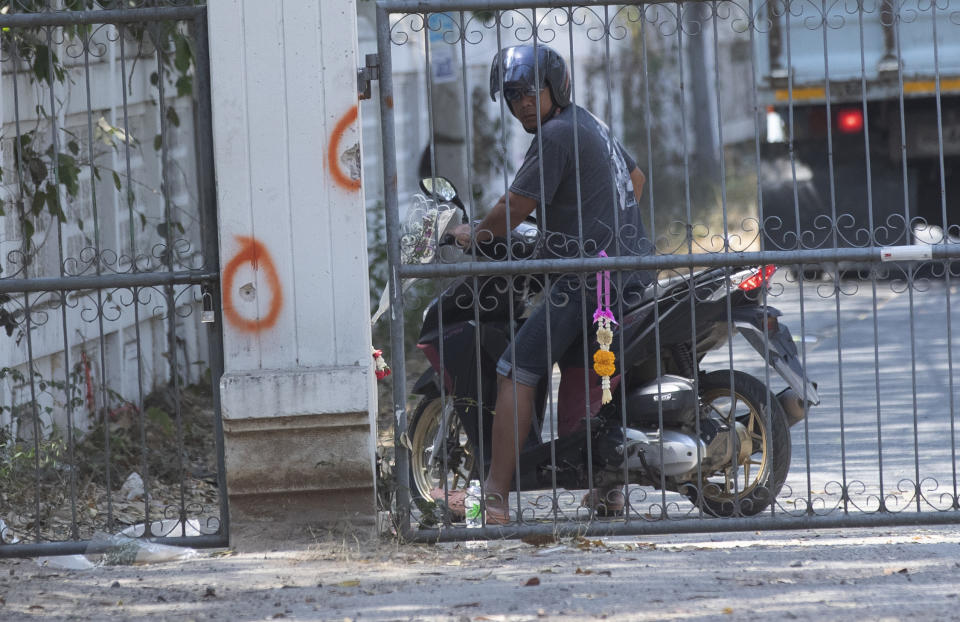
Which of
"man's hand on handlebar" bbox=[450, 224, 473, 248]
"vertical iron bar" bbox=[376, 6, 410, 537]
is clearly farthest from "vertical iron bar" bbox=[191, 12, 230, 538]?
"man's hand on handlebar" bbox=[450, 224, 473, 248]

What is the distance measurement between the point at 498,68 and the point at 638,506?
6.56ft

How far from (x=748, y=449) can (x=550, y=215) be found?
1195 mm

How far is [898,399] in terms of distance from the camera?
7.78 m

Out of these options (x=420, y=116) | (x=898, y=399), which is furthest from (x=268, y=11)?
(x=420, y=116)

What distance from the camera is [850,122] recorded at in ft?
40.1

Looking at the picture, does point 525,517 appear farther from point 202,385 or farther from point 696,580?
point 202,385

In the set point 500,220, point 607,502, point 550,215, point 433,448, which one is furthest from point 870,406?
point 500,220

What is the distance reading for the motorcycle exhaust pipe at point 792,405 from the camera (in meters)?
5.30

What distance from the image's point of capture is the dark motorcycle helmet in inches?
197

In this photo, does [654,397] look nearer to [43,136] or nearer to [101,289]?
[101,289]

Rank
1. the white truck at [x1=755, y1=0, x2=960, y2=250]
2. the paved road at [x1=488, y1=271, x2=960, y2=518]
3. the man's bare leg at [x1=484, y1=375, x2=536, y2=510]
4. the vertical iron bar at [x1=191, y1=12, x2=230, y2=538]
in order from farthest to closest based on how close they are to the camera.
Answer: the white truck at [x1=755, y1=0, x2=960, y2=250] → the paved road at [x1=488, y1=271, x2=960, y2=518] → the man's bare leg at [x1=484, y1=375, x2=536, y2=510] → the vertical iron bar at [x1=191, y1=12, x2=230, y2=538]

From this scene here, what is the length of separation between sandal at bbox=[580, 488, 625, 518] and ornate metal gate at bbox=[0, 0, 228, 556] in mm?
1427

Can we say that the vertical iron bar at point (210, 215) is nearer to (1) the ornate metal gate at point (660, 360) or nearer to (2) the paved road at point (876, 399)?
(1) the ornate metal gate at point (660, 360)

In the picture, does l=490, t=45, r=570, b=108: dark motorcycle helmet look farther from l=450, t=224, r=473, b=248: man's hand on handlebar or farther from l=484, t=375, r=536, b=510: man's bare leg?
l=484, t=375, r=536, b=510: man's bare leg
